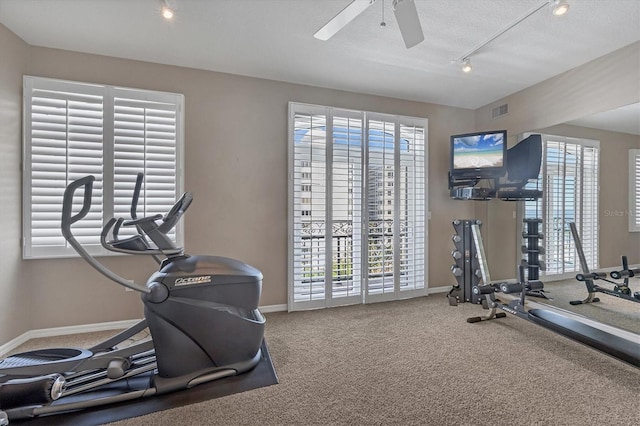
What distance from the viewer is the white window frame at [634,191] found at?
2.95 meters

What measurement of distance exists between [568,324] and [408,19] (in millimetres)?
3056

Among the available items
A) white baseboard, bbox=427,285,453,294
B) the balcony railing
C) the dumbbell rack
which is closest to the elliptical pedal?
the balcony railing

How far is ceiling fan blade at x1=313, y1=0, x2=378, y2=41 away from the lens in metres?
1.79

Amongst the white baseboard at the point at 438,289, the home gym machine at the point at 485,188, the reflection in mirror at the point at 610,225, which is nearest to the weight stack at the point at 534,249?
the home gym machine at the point at 485,188

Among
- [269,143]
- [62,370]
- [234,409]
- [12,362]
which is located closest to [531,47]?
[269,143]

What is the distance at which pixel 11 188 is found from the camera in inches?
105

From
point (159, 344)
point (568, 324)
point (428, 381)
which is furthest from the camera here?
point (568, 324)

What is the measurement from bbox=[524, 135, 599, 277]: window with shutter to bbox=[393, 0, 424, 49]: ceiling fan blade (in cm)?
268

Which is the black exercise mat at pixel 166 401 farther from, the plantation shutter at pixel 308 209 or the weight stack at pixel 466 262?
the weight stack at pixel 466 262

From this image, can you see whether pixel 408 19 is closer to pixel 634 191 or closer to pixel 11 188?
pixel 634 191

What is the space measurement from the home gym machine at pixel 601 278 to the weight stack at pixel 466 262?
100 cm

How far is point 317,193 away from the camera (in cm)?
370

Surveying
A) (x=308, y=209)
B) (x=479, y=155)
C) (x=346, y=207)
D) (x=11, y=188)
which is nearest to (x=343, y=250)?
(x=346, y=207)

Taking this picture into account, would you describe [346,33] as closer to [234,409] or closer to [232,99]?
[232,99]
